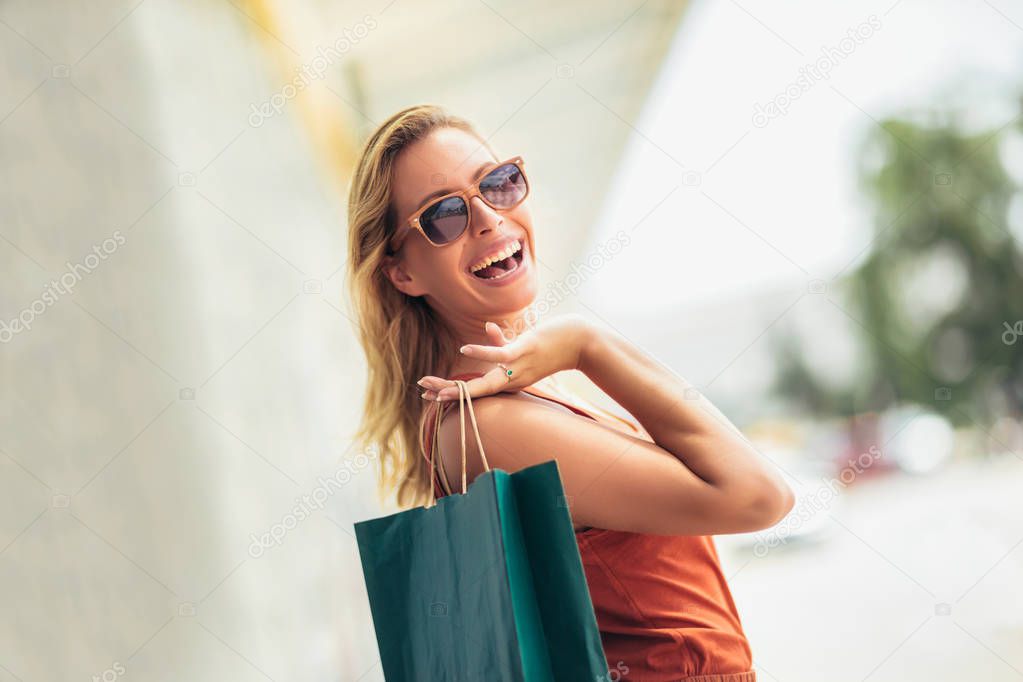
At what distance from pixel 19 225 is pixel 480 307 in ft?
4.12

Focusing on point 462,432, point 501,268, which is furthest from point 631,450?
point 501,268

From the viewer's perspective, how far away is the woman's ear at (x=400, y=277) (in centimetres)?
156

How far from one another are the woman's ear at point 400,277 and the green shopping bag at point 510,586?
366mm

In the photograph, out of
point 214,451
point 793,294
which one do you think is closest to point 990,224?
point 793,294

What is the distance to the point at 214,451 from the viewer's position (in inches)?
125

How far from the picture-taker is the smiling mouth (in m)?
1.49

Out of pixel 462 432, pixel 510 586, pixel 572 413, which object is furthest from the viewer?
pixel 572 413

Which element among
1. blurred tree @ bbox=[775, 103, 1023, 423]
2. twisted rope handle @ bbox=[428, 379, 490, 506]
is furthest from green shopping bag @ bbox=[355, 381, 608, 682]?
blurred tree @ bbox=[775, 103, 1023, 423]

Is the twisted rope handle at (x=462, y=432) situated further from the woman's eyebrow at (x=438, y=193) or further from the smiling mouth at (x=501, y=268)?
the woman's eyebrow at (x=438, y=193)

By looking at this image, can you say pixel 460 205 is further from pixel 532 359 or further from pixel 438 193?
pixel 532 359

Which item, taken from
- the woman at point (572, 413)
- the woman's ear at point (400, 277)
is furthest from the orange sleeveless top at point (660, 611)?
the woman's ear at point (400, 277)

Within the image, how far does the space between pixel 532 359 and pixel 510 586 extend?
1.17ft

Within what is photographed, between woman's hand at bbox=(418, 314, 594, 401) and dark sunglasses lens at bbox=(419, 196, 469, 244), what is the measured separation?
217mm

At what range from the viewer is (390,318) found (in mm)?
1639
